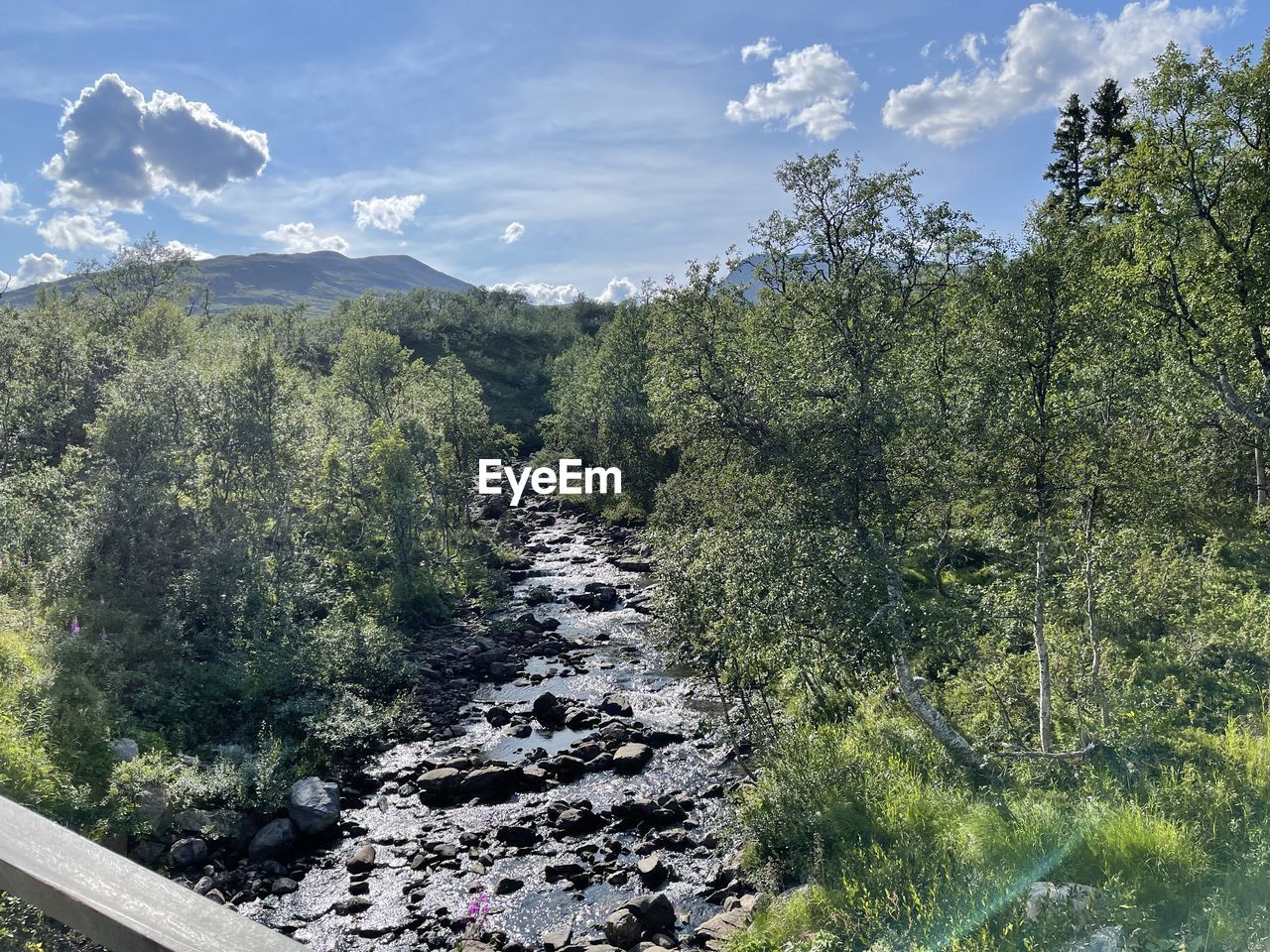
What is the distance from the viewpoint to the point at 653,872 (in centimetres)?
1490

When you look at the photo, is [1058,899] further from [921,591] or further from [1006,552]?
[921,591]

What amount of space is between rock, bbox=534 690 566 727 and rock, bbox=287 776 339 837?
6796 millimetres

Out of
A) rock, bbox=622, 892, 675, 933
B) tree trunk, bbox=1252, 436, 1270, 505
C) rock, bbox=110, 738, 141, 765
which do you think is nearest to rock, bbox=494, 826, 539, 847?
rock, bbox=622, 892, 675, 933

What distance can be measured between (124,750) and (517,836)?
9.19 m

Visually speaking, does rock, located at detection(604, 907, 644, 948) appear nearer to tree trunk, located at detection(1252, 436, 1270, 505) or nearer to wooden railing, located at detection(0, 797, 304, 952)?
wooden railing, located at detection(0, 797, 304, 952)

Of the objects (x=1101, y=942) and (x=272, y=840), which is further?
Result: (x=272, y=840)

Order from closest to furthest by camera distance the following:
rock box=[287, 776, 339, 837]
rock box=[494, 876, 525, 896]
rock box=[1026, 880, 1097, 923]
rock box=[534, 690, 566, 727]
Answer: rock box=[1026, 880, 1097, 923]
rock box=[494, 876, 525, 896]
rock box=[287, 776, 339, 837]
rock box=[534, 690, 566, 727]

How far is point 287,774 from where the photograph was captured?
18.6 m

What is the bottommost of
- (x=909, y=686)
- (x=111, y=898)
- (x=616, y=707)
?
(x=616, y=707)

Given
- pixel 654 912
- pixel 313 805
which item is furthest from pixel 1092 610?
pixel 313 805

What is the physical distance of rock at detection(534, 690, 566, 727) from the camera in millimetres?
23309

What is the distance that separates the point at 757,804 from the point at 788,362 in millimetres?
9369

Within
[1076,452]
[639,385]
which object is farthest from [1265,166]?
[639,385]

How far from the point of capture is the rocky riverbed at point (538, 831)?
13.7 meters
